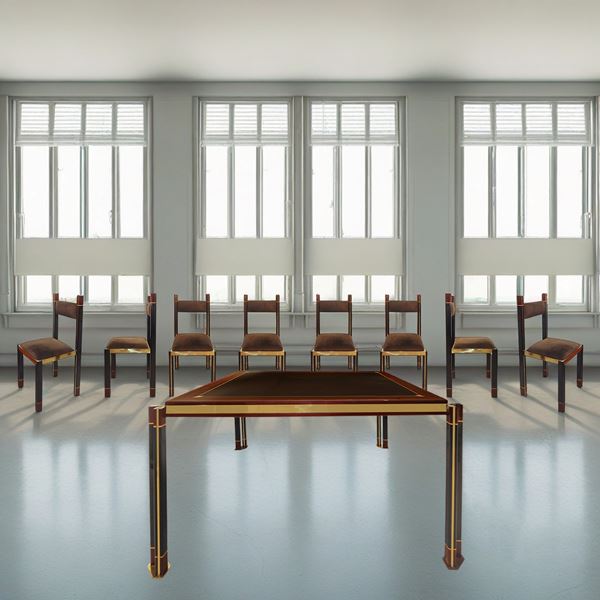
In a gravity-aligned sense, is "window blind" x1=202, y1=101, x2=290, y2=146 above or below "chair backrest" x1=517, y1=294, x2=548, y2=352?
above

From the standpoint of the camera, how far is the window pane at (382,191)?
7.93 meters

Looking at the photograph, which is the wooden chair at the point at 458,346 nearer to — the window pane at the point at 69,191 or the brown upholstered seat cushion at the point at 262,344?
the brown upholstered seat cushion at the point at 262,344

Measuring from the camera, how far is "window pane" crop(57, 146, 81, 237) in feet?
26.0

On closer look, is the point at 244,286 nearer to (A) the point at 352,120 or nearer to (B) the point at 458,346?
(A) the point at 352,120

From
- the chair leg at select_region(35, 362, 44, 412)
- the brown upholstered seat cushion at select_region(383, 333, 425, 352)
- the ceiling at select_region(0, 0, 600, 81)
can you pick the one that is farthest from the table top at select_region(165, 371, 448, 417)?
the ceiling at select_region(0, 0, 600, 81)

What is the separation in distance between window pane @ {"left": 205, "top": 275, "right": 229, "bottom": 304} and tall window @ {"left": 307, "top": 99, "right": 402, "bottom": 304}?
1217 mm

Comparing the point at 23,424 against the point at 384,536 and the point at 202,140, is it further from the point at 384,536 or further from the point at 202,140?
the point at 202,140

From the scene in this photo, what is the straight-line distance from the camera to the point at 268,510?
2.91 meters

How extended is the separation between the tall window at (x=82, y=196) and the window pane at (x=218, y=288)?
86cm

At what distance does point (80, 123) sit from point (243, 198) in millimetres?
2512

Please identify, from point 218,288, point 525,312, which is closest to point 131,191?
point 218,288

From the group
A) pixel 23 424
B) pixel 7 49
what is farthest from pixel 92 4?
pixel 23 424

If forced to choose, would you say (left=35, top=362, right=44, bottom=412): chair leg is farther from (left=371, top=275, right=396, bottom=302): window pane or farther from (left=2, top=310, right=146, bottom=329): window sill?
(left=371, top=275, right=396, bottom=302): window pane

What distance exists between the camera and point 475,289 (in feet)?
26.4
